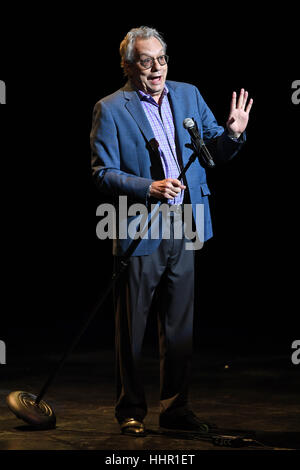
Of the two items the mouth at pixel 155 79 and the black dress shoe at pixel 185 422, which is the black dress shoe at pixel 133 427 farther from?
the mouth at pixel 155 79

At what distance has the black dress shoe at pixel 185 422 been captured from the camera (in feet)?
12.5

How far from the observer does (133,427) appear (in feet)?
12.2

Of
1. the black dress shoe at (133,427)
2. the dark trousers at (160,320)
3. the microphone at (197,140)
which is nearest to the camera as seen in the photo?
the microphone at (197,140)

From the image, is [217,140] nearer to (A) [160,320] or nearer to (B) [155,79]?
(B) [155,79]

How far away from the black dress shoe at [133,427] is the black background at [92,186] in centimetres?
230

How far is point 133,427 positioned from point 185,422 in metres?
0.26

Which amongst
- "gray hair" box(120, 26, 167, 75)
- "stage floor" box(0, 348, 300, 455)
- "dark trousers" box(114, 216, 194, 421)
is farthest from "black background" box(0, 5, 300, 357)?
"gray hair" box(120, 26, 167, 75)

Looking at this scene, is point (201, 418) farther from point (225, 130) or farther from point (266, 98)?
point (266, 98)

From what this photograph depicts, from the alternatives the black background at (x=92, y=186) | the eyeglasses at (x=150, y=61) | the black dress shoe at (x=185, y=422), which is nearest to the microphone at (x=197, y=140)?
the eyeglasses at (x=150, y=61)

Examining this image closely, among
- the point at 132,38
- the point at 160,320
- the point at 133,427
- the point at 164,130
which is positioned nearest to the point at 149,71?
the point at 132,38

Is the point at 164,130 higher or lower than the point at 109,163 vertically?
higher

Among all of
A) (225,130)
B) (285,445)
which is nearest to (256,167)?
(225,130)

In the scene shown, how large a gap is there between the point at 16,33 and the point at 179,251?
3.22 m

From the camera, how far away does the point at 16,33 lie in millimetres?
6445
